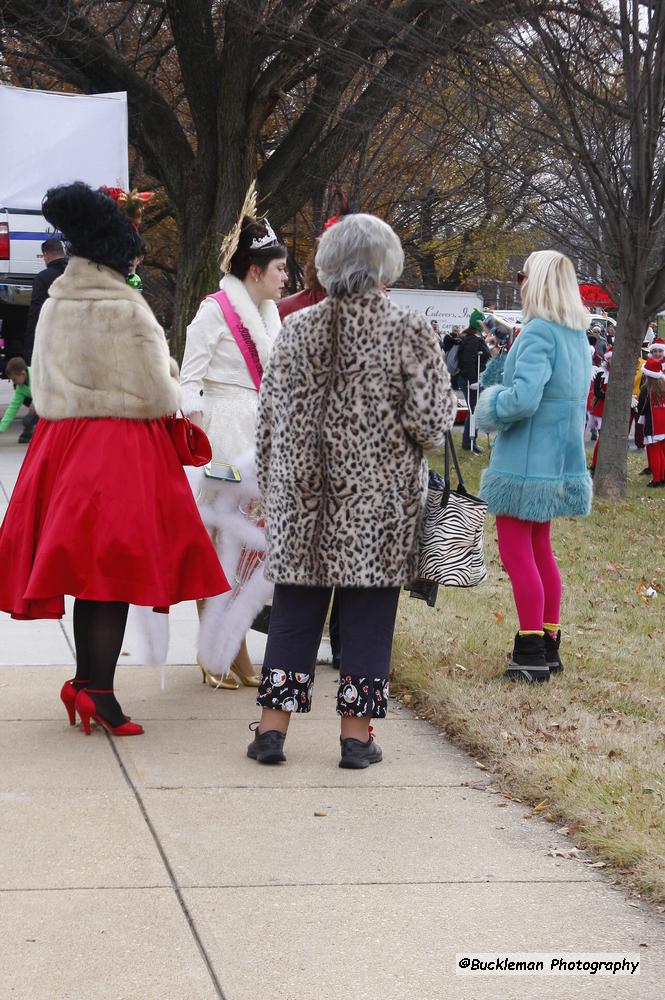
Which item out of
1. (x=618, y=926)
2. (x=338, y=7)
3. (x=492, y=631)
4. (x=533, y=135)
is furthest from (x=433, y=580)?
(x=338, y=7)

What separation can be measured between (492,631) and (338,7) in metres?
9.38

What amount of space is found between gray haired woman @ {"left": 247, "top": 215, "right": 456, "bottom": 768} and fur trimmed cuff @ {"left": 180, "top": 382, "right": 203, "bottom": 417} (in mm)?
810

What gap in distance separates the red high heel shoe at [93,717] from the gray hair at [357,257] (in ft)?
5.76

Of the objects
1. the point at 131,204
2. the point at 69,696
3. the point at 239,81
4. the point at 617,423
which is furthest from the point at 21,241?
the point at 69,696

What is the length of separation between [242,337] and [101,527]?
1.19m

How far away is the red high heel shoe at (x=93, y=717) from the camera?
4.92 metres

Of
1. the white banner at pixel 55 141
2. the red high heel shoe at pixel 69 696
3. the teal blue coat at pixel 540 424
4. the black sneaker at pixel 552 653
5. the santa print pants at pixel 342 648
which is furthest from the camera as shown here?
the white banner at pixel 55 141

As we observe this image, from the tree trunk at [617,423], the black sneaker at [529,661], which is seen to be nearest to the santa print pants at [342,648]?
the black sneaker at [529,661]

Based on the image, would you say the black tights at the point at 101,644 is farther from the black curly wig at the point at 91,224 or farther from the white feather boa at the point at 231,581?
the black curly wig at the point at 91,224

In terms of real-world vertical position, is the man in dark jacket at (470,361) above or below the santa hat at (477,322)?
below

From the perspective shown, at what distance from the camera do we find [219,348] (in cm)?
559

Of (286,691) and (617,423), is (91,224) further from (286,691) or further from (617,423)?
(617,423)

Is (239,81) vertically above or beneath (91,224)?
above

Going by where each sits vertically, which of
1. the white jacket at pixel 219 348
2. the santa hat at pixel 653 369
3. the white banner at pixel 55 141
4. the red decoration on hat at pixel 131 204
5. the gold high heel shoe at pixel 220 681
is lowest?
the gold high heel shoe at pixel 220 681
